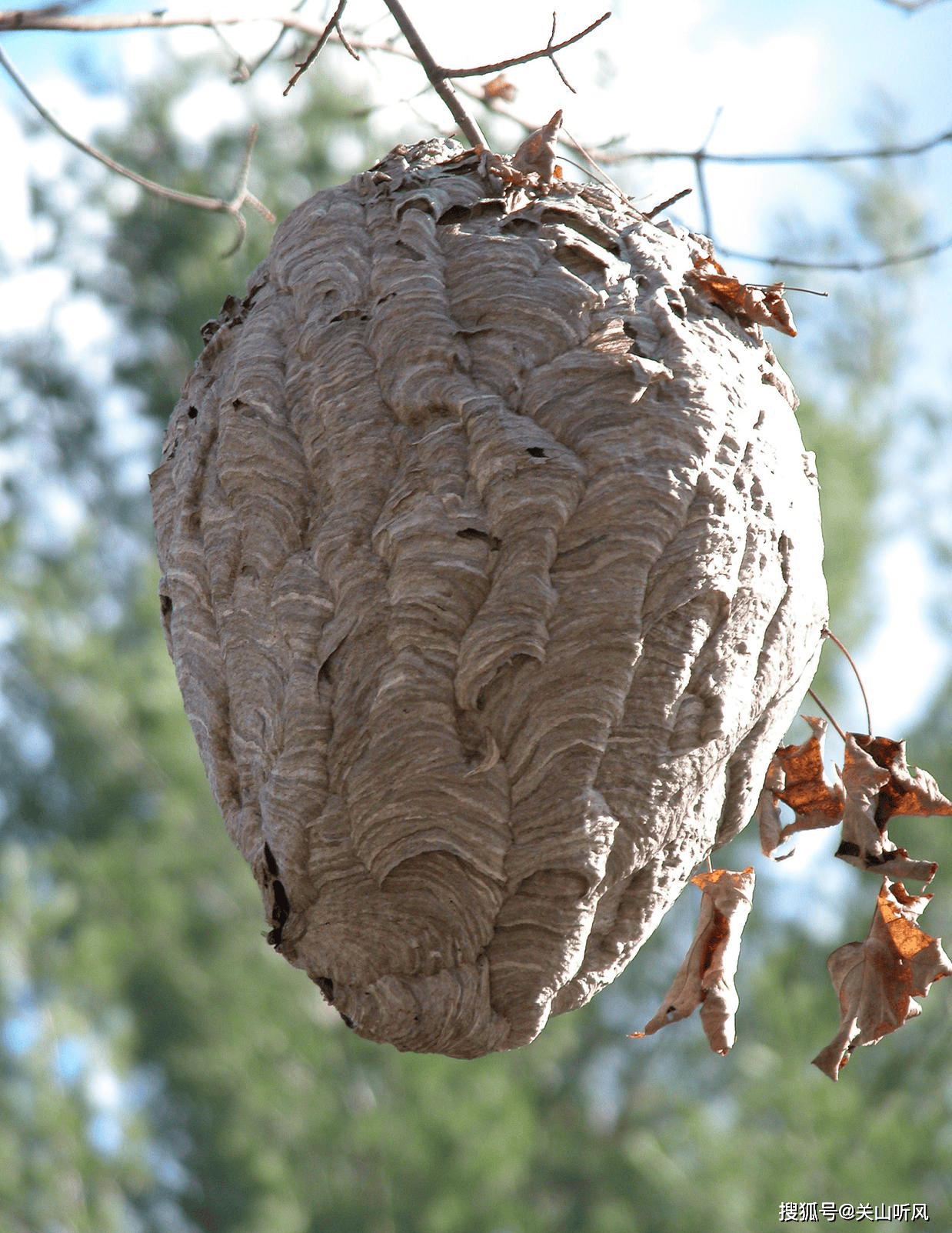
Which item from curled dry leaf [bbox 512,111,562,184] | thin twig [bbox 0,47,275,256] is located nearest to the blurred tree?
thin twig [bbox 0,47,275,256]

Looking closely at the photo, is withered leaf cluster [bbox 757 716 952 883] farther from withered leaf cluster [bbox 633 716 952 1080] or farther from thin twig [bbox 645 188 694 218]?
thin twig [bbox 645 188 694 218]

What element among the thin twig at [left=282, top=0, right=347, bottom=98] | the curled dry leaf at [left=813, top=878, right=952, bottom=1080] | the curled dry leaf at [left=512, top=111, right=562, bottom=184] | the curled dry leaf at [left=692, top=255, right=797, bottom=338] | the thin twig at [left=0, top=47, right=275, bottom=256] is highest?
the thin twig at [left=0, top=47, right=275, bottom=256]

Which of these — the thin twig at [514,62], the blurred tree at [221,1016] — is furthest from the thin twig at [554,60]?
the blurred tree at [221,1016]

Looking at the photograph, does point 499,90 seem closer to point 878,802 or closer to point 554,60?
point 554,60

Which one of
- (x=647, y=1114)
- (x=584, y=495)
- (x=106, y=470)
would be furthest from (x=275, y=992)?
(x=584, y=495)

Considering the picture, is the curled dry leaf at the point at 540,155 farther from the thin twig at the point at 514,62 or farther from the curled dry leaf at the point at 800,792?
the curled dry leaf at the point at 800,792

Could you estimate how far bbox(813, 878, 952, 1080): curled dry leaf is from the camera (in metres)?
1.55

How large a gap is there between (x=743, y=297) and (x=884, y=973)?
2.75ft

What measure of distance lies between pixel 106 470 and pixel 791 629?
764 cm

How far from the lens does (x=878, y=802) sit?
5.15 feet

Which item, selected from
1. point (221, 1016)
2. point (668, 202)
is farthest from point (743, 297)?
point (221, 1016)

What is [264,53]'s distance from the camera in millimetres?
2182

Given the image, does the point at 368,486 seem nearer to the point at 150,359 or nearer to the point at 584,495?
the point at 584,495

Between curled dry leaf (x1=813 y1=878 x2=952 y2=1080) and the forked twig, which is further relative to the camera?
the forked twig
